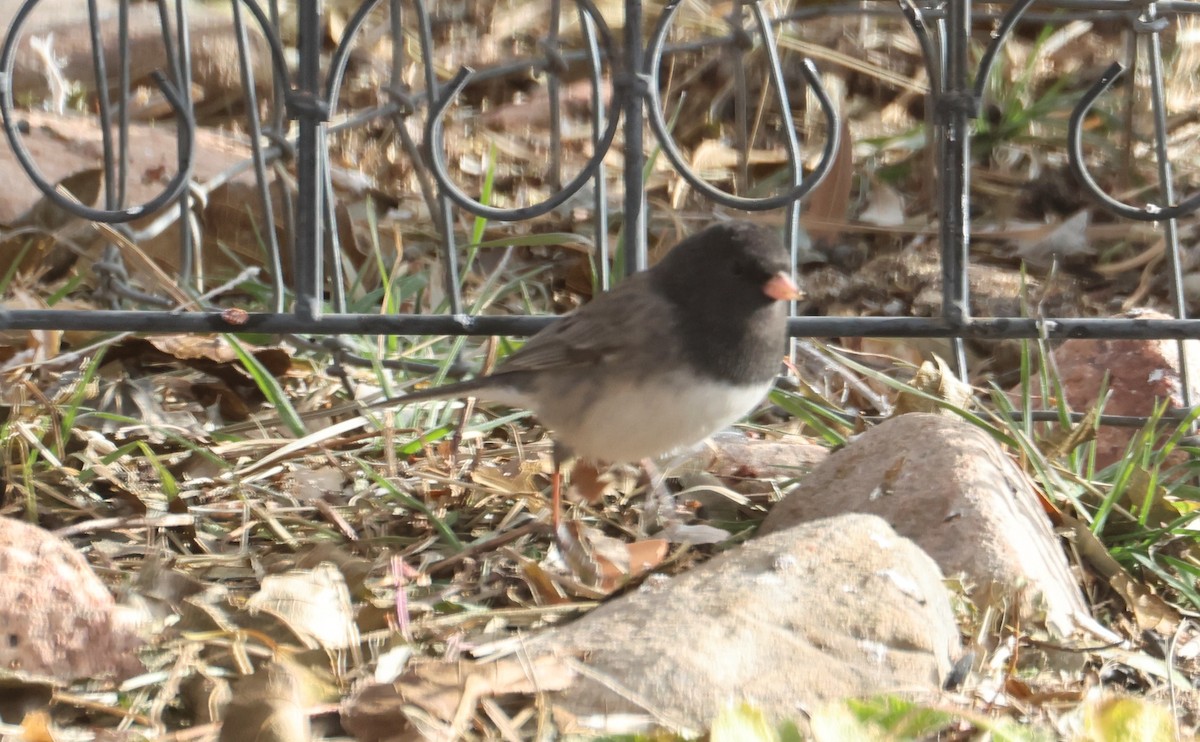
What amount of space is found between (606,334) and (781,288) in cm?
33

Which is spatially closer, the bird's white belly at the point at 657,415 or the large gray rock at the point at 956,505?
the large gray rock at the point at 956,505

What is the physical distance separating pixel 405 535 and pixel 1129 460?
130 cm

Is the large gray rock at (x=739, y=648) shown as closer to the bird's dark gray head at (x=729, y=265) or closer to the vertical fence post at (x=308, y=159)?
the bird's dark gray head at (x=729, y=265)

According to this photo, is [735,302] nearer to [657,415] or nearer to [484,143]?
[657,415]

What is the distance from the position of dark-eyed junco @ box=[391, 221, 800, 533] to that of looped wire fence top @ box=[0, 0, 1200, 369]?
0.44ft

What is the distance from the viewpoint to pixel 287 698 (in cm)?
152

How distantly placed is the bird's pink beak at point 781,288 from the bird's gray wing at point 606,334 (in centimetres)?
17

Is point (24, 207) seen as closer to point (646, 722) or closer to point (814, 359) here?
point (814, 359)

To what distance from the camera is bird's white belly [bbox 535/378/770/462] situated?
2127 mm

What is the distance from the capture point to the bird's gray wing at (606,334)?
220cm

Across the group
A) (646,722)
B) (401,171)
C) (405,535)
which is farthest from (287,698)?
(401,171)

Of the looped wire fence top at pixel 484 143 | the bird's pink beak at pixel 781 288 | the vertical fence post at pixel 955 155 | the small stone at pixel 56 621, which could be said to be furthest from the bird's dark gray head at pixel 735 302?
the small stone at pixel 56 621

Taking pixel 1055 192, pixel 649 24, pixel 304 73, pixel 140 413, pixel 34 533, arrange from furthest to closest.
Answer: pixel 649 24 → pixel 1055 192 → pixel 140 413 → pixel 304 73 → pixel 34 533

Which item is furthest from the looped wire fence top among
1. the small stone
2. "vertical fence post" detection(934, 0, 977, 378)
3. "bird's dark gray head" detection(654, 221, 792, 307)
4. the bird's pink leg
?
the small stone
